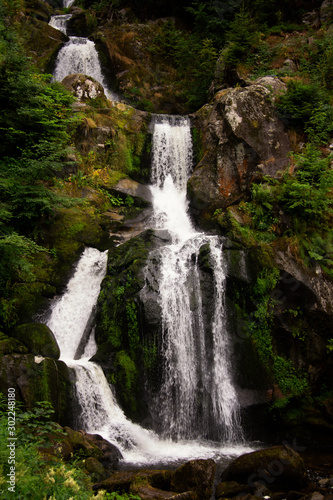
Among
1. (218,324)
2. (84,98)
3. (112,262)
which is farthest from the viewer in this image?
(84,98)

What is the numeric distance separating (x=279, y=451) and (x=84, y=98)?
54.7 ft

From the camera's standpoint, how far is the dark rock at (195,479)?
18.3 feet

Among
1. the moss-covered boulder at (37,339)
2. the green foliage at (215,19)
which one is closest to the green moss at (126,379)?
the moss-covered boulder at (37,339)

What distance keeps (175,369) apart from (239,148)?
965cm

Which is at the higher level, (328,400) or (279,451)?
(328,400)

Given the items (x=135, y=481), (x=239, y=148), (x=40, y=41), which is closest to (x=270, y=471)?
(x=135, y=481)

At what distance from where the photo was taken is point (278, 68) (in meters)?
16.4

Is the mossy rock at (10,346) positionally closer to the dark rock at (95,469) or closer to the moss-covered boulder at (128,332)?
the moss-covered boulder at (128,332)

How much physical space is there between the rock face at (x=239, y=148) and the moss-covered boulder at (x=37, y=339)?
850 centimetres

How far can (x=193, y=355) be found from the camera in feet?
30.5

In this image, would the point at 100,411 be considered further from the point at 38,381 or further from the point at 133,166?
the point at 133,166

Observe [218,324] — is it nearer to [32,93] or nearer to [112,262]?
[112,262]

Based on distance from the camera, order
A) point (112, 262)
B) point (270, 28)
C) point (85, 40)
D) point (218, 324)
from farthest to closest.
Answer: point (85, 40)
point (270, 28)
point (112, 262)
point (218, 324)

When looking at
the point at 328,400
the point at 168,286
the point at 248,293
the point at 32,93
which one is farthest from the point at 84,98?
the point at 328,400
